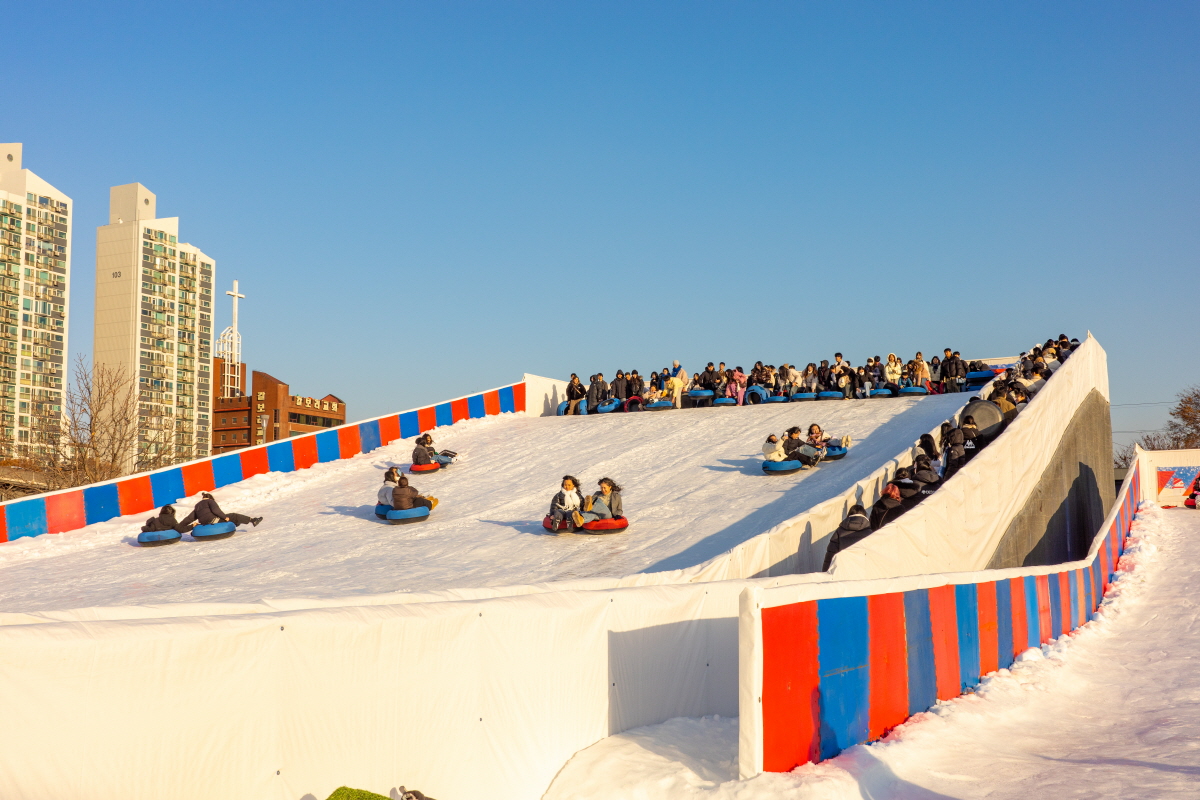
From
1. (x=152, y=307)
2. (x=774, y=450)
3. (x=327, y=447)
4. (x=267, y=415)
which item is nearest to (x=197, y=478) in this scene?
(x=327, y=447)

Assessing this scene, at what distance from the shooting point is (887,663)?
21.2ft

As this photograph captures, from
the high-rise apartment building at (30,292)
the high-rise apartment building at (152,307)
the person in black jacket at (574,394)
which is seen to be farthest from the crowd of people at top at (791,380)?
the high-rise apartment building at (152,307)

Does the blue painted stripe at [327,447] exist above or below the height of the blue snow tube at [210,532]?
above

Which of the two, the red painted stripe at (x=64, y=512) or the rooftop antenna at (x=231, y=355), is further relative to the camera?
the rooftop antenna at (x=231, y=355)

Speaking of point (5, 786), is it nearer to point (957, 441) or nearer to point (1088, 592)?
point (1088, 592)

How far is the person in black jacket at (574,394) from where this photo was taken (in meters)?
25.0

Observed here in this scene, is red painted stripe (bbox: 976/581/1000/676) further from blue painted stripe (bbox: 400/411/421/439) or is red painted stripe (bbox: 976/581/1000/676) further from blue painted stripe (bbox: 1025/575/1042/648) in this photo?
blue painted stripe (bbox: 400/411/421/439)

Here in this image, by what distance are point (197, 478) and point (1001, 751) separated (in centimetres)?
1496

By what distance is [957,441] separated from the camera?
14.7 metres

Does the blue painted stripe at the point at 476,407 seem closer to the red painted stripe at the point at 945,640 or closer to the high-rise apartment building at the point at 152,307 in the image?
the red painted stripe at the point at 945,640

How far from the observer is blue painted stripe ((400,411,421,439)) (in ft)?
71.2

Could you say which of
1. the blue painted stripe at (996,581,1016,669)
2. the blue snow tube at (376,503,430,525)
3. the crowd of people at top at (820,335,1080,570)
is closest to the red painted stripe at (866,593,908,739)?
the blue painted stripe at (996,581,1016,669)

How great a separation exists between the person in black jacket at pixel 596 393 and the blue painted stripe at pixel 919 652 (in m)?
17.9

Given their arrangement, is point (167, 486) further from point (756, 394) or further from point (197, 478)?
point (756, 394)
